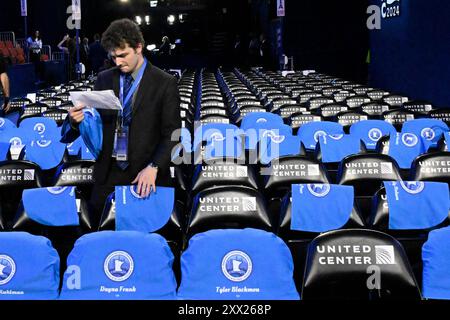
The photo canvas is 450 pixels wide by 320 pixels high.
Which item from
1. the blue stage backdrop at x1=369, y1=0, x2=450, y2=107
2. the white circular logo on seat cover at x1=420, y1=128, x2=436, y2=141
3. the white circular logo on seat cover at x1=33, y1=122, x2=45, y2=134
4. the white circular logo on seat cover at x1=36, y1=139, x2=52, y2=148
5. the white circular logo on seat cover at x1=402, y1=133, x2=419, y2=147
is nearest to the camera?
the white circular logo on seat cover at x1=402, y1=133, x2=419, y2=147

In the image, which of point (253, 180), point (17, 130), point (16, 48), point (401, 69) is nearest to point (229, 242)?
point (253, 180)

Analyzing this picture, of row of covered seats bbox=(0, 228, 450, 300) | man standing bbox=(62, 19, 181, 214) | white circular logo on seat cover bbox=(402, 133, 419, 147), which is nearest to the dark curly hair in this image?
man standing bbox=(62, 19, 181, 214)

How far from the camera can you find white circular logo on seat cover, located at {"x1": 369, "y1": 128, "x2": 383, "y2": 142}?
7.88m

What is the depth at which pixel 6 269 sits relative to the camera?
128 inches

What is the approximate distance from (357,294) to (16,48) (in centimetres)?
2487

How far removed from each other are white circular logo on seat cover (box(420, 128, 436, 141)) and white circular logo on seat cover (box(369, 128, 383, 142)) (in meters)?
0.49

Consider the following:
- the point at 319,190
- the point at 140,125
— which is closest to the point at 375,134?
the point at 319,190

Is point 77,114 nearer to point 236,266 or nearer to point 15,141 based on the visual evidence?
point 236,266

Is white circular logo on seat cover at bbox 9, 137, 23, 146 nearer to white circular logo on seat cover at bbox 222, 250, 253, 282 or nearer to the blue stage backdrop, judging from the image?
white circular logo on seat cover at bbox 222, 250, 253, 282

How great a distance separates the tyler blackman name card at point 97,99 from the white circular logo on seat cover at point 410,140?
4099mm

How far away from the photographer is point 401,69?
57.9ft

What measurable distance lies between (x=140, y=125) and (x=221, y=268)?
120 cm
